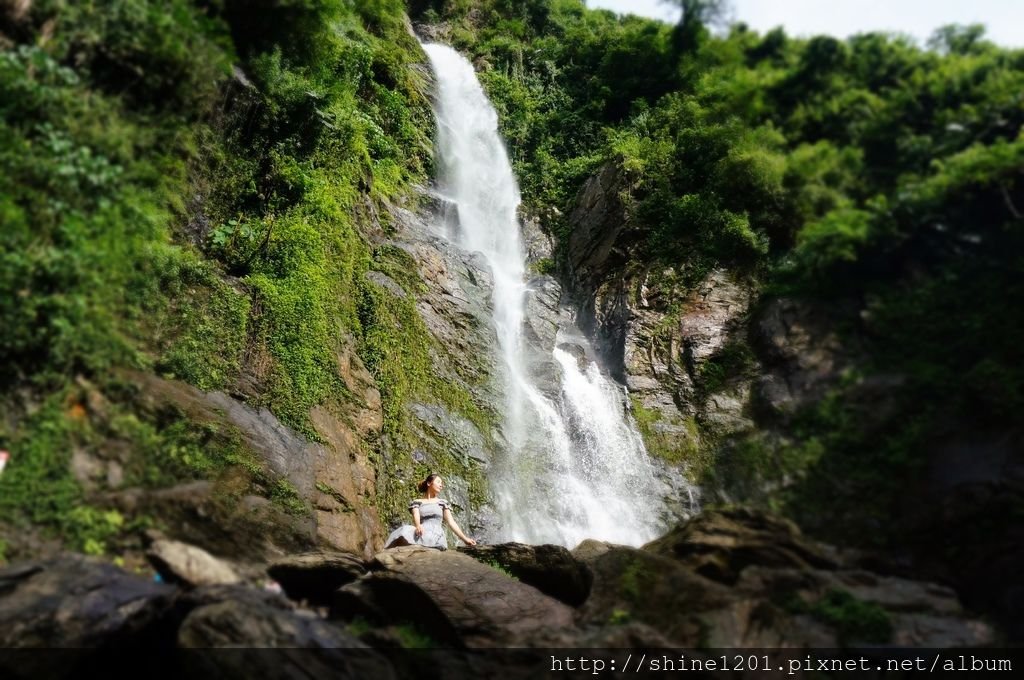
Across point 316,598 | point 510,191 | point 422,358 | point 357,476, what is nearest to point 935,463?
point 316,598

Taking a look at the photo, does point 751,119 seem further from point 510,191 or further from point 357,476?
point 510,191

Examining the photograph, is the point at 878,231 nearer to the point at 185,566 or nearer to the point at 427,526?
the point at 427,526

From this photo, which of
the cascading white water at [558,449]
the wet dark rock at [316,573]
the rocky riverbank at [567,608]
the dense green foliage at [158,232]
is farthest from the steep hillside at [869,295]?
the dense green foliage at [158,232]

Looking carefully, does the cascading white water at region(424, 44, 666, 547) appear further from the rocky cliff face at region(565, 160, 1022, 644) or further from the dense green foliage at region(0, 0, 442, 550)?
the dense green foliage at region(0, 0, 442, 550)

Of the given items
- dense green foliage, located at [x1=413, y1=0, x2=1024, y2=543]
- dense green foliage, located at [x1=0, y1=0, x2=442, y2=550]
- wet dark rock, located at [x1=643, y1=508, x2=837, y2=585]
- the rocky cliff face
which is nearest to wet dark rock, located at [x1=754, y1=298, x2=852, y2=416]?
the rocky cliff face

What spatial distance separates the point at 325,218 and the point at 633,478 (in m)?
6.79

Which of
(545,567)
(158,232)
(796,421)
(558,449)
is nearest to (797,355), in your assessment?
(796,421)

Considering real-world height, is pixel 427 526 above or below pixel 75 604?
above

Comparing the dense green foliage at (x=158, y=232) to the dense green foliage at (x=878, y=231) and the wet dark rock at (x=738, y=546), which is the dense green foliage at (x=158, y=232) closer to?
the wet dark rock at (x=738, y=546)

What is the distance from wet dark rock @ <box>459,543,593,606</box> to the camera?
7.82 m

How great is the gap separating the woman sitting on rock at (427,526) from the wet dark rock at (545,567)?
0.39 m

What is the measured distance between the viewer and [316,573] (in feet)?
24.5

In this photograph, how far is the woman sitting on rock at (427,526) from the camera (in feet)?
28.0

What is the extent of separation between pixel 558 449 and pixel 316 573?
240 inches
